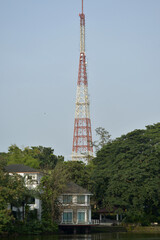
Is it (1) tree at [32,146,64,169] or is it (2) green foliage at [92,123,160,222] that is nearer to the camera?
(2) green foliage at [92,123,160,222]

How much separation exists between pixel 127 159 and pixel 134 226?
30.1ft

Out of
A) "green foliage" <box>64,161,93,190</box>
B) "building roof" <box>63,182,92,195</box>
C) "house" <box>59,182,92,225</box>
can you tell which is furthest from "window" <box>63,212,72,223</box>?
"green foliage" <box>64,161,93,190</box>

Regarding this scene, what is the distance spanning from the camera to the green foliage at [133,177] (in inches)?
2240

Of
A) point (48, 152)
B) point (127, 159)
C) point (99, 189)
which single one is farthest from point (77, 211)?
point (48, 152)

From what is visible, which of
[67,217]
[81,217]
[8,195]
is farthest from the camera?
[81,217]

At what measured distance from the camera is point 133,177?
57656mm

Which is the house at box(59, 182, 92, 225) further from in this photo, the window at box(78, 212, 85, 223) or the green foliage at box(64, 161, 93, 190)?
the green foliage at box(64, 161, 93, 190)

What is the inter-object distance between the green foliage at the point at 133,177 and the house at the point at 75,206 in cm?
357

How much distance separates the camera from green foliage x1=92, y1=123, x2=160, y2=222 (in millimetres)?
56906

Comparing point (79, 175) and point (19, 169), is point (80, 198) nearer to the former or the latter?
point (79, 175)

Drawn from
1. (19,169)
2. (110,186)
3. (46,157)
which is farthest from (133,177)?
(46,157)

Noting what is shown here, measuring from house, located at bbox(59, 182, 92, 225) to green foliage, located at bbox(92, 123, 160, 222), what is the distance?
11.7ft

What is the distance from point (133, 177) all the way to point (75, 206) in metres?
8.49

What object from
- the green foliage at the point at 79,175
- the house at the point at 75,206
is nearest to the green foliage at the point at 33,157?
the green foliage at the point at 79,175
